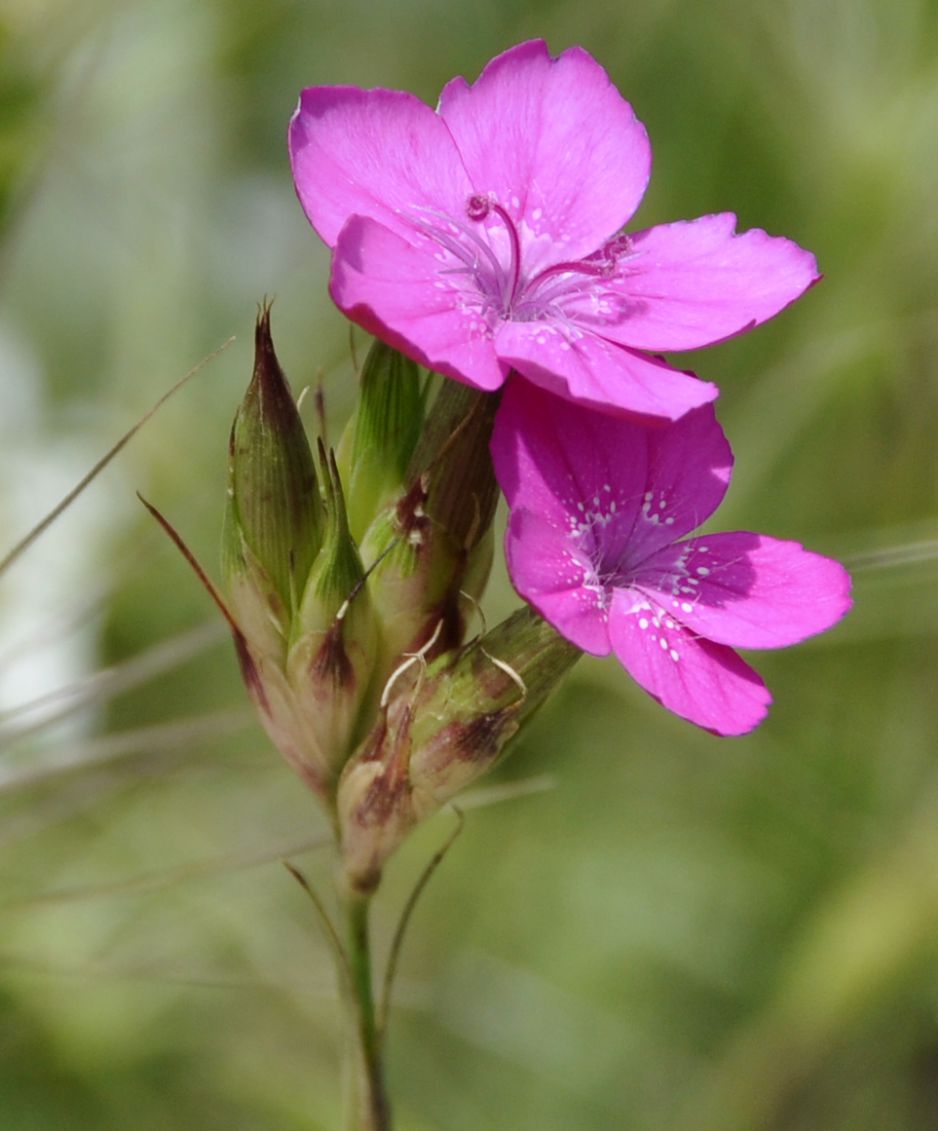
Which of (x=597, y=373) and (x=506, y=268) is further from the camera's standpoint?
(x=506, y=268)

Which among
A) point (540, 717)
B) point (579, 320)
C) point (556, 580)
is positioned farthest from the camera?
point (540, 717)

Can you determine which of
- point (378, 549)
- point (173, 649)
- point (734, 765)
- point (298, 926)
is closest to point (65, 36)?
point (173, 649)

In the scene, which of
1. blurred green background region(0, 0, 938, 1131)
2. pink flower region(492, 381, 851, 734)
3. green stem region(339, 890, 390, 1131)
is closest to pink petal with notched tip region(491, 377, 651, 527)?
pink flower region(492, 381, 851, 734)

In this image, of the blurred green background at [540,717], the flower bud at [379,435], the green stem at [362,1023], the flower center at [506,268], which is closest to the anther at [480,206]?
the flower center at [506,268]

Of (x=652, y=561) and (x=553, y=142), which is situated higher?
(x=553, y=142)

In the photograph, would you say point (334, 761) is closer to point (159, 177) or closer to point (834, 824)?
point (834, 824)

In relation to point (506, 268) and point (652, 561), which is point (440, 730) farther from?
point (506, 268)

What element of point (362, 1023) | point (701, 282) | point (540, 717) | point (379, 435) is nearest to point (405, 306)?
point (379, 435)
